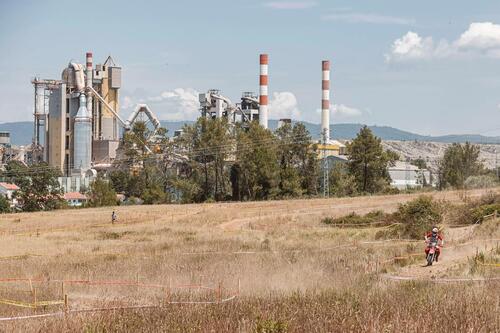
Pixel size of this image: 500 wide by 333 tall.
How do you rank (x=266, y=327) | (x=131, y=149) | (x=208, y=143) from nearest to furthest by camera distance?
(x=266, y=327) < (x=208, y=143) < (x=131, y=149)

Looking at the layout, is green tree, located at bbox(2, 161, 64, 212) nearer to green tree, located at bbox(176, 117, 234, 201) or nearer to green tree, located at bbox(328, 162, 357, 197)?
green tree, located at bbox(176, 117, 234, 201)

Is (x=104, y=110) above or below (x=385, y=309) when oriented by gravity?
above

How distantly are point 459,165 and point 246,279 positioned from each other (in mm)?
76190

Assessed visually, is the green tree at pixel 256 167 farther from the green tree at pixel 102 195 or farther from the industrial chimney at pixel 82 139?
the industrial chimney at pixel 82 139

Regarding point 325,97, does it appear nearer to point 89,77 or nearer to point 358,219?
point 89,77

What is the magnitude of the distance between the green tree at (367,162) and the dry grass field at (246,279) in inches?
1338

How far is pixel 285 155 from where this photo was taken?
3285 inches

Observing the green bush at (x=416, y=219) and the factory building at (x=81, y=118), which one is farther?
the factory building at (x=81, y=118)

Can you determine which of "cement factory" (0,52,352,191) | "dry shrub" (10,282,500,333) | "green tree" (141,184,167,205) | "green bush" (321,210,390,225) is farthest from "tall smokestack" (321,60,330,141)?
"dry shrub" (10,282,500,333)

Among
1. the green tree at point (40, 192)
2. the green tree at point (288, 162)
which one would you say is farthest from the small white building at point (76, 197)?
the green tree at point (288, 162)

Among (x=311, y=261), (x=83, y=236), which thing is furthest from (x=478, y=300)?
(x=83, y=236)

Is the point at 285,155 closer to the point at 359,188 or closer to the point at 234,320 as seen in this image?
the point at 359,188

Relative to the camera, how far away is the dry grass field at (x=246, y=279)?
472 inches

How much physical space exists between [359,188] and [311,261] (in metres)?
59.2
